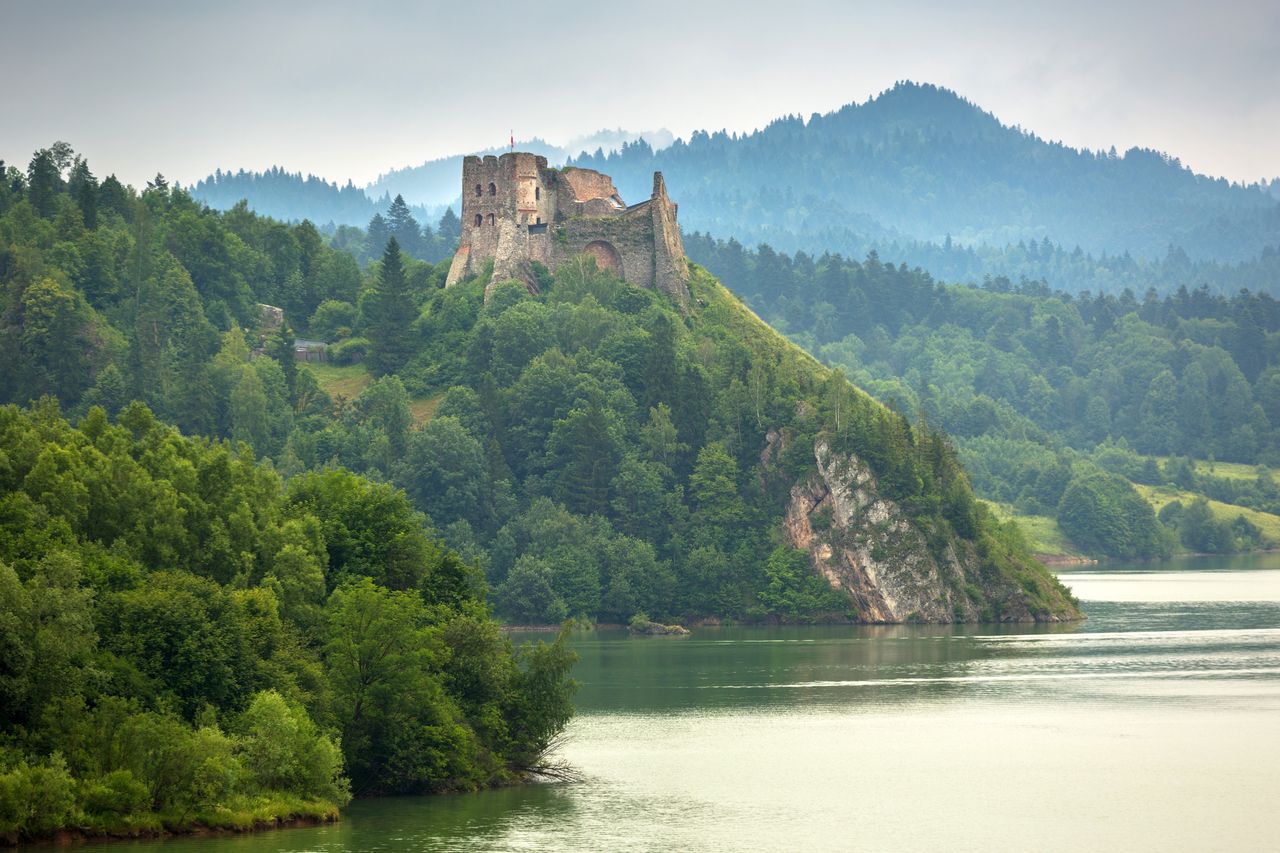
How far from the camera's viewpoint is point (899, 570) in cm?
13550

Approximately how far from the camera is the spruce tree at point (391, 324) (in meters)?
162

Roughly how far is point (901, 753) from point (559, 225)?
95750 mm

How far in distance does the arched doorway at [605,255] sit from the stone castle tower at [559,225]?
89 millimetres

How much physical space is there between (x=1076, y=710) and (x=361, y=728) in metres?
36.9

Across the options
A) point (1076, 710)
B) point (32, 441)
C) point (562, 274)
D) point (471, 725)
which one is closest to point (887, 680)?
point (1076, 710)

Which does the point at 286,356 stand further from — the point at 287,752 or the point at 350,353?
the point at 287,752

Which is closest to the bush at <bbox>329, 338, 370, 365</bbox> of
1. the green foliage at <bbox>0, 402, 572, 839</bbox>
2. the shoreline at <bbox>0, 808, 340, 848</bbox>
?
the green foliage at <bbox>0, 402, 572, 839</bbox>

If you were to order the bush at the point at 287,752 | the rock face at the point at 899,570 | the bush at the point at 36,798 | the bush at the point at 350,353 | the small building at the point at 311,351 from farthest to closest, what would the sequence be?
the small building at the point at 311,351 → the bush at the point at 350,353 → the rock face at the point at 899,570 → the bush at the point at 287,752 → the bush at the point at 36,798

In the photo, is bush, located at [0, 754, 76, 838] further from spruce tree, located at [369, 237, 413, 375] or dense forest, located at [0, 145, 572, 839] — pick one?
spruce tree, located at [369, 237, 413, 375]

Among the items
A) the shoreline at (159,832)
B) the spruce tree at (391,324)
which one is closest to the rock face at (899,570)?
the spruce tree at (391,324)

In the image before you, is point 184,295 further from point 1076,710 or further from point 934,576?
point 1076,710

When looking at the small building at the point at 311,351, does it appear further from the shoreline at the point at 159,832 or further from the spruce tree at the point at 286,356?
the shoreline at the point at 159,832

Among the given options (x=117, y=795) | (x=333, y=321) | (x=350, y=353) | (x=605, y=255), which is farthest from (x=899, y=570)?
(x=117, y=795)

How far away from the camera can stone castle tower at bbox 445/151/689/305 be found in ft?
525
